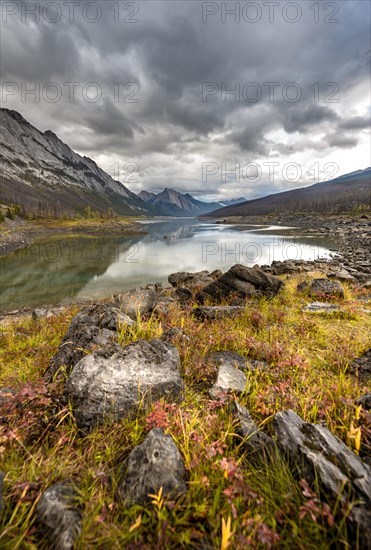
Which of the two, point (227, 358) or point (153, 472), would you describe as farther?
point (227, 358)

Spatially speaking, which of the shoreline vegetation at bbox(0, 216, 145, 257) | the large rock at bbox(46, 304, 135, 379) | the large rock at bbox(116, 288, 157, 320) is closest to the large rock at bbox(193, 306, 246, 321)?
the large rock at bbox(116, 288, 157, 320)

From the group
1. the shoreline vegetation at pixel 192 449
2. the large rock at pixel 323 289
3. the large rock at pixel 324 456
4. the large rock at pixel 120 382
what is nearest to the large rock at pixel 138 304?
the shoreline vegetation at pixel 192 449

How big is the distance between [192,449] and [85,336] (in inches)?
124

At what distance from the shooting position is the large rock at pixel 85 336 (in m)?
4.38

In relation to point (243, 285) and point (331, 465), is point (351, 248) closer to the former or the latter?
point (243, 285)

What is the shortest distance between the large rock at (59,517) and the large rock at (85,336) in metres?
2.31

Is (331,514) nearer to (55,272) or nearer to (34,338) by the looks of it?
(34,338)

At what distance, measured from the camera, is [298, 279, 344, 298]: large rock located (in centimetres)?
1031

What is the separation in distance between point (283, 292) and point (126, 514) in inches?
424

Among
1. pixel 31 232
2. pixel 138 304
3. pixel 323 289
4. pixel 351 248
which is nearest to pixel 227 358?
pixel 138 304

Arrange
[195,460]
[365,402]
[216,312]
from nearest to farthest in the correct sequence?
[195,460]
[365,402]
[216,312]

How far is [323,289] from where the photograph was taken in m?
10.7

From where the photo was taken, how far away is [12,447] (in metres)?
2.77

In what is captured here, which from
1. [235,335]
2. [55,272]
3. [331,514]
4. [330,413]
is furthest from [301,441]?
[55,272]
